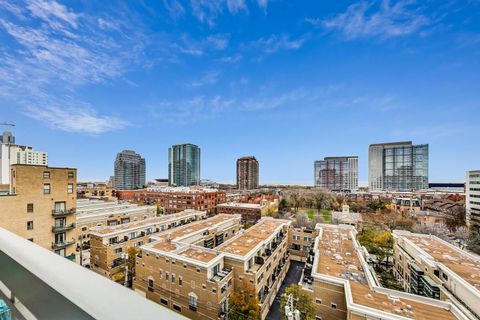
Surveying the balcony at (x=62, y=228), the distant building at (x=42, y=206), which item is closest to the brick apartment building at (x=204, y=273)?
the balcony at (x=62, y=228)

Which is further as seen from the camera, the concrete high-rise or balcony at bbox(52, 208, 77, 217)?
the concrete high-rise

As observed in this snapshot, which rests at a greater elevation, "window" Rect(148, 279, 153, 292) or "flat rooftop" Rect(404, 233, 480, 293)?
"flat rooftop" Rect(404, 233, 480, 293)

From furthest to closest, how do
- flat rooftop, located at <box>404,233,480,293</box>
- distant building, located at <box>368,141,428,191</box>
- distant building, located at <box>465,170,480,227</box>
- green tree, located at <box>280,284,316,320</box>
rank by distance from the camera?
distant building, located at <box>368,141,428,191</box> < distant building, located at <box>465,170,480,227</box> < flat rooftop, located at <box>404,233,480,293</box> < green tree, located at <box>280,284,316,320</box>

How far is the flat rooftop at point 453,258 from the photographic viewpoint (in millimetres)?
8133

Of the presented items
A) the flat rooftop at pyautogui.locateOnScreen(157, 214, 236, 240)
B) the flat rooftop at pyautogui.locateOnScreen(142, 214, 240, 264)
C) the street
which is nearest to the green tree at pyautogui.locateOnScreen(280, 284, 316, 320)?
the street

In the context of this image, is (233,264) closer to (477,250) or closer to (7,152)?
(477,250)

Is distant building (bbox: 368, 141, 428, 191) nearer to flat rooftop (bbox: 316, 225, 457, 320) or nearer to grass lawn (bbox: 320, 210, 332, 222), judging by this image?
grass lawn (bbox: 320, 210, 332, 222)

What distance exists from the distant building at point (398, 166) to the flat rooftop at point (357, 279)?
5635 centimetres

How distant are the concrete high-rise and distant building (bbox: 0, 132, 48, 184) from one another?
34.4 meters

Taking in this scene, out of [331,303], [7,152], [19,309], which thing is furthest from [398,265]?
[7,152]

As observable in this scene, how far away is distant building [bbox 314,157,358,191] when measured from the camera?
70.8 metres

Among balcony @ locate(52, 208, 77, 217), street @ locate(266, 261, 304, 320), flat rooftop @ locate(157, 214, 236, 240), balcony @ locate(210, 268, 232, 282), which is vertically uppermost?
balcony @ locate(52, 208, 77, 217)

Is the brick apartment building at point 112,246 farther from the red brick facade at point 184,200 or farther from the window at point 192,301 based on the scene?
the red brick facade at point 184,200

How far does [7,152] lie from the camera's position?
2414 centimetres
